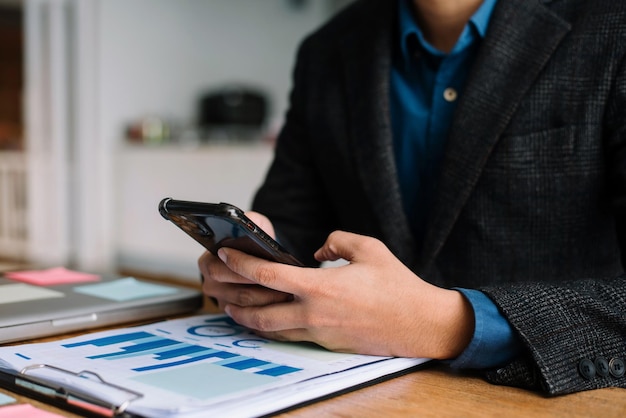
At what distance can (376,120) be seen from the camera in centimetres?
113

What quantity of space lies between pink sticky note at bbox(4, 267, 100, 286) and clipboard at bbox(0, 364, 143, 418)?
1.24 feet

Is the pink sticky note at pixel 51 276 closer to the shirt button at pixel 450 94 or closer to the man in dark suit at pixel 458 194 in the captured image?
the man in dark suit at pixel 458 194

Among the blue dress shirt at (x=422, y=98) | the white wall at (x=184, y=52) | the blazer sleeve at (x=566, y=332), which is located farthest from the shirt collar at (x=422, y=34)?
the white wall at (x=184, y=52)

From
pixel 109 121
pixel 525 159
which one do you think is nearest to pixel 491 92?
pixel 525 159

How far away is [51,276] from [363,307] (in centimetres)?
55

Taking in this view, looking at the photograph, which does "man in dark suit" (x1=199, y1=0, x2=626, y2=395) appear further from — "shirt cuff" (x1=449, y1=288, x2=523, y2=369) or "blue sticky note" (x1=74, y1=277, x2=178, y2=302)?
"blue sticky note" (x1=74, y1=277, x2=178, y2=302)

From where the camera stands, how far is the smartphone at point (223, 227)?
0.63m

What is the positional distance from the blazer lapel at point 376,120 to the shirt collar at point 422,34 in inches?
1.1

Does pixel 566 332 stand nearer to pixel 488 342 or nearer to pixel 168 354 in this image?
pixel 488 342

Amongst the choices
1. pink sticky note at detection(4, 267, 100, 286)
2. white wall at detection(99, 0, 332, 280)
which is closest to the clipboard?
pink sticky note at detection(4, 267, 100, 286)

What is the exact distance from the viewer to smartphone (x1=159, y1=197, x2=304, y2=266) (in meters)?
0.63

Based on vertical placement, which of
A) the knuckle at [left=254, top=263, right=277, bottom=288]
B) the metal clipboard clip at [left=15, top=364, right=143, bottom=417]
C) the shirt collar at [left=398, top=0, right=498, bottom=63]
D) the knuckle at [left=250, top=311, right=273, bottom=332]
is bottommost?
the metal clipboard clip at [left=15, top=364, right=143, bottom=417]

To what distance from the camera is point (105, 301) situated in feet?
2.85

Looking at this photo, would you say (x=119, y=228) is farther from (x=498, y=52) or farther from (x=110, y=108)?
(x=498, y=52)
